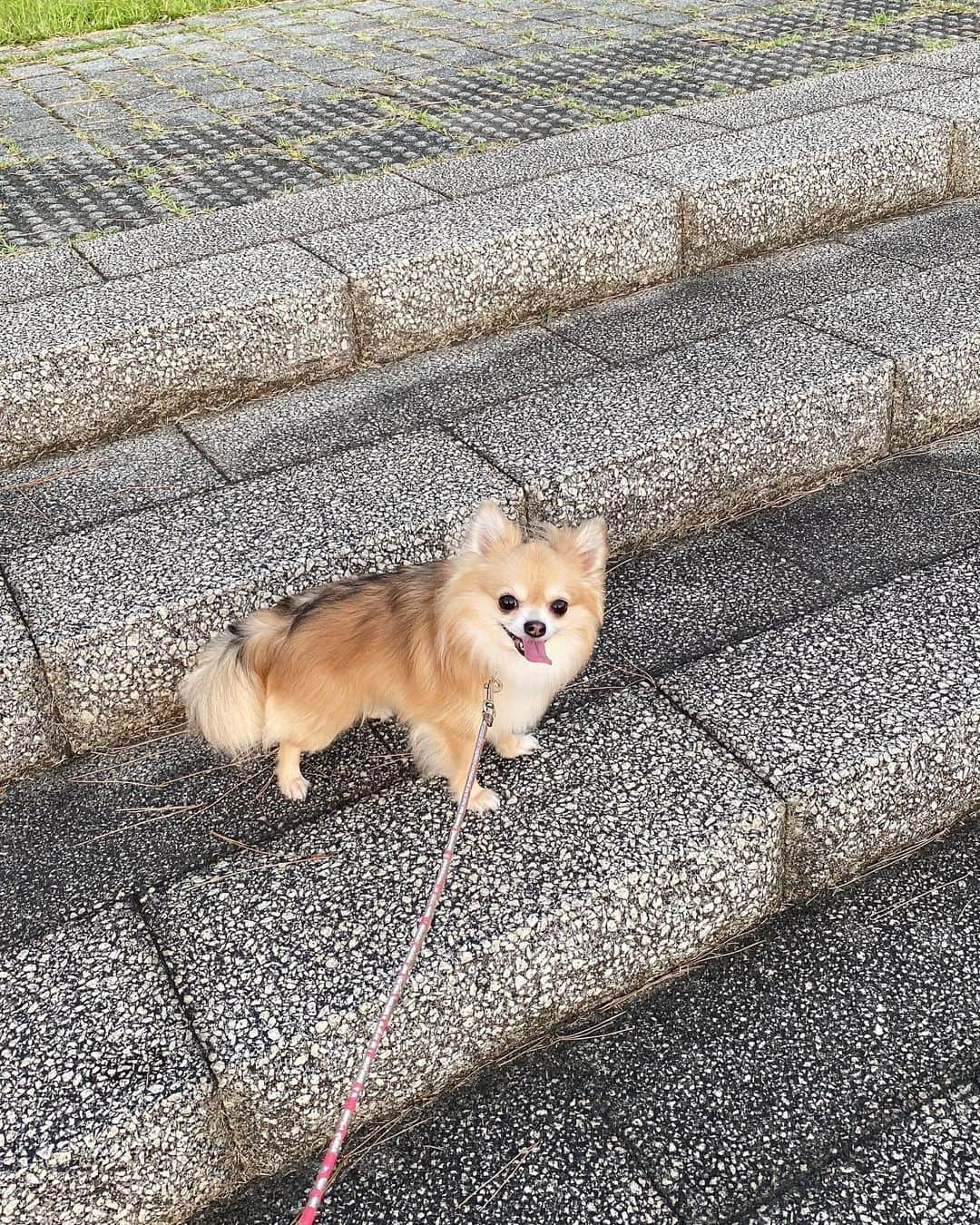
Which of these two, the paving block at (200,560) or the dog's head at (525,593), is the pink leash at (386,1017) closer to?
the dog's head at (525,593)

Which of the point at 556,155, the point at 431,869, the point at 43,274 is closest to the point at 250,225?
the point at 43,274

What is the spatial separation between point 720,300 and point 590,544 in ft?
6.30

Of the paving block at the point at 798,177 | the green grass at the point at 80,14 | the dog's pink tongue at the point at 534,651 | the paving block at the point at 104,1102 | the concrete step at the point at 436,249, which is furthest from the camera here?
the green grass at the point at 80,14

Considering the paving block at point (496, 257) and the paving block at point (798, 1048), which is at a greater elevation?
the paving block at point (496, 257)

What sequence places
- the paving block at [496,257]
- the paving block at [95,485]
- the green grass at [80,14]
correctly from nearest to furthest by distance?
1. the paving block at [95,485]
2. the paving block at [496,257]
3. the green grass at [80,14]

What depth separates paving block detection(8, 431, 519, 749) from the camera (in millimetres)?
2537

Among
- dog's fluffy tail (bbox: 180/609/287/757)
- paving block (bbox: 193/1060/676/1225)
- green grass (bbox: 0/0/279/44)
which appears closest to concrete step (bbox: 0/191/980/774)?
dog's fluffy tail (bbox: 180/609/287/757)

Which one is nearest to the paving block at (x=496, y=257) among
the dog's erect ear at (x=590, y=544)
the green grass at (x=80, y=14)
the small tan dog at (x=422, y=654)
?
the small tan dog at (x=422, y=654)

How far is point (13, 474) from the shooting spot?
126 inches

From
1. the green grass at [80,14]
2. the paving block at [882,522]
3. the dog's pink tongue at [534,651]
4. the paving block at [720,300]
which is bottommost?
the paving block at [882,522]

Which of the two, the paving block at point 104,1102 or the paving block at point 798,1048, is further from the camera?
the paving block at point 798,1048

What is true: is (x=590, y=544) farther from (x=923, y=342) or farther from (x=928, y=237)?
(x=928, y=237)

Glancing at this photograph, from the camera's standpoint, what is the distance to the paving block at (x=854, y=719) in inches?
91.6

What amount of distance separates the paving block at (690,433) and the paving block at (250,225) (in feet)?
3.87
